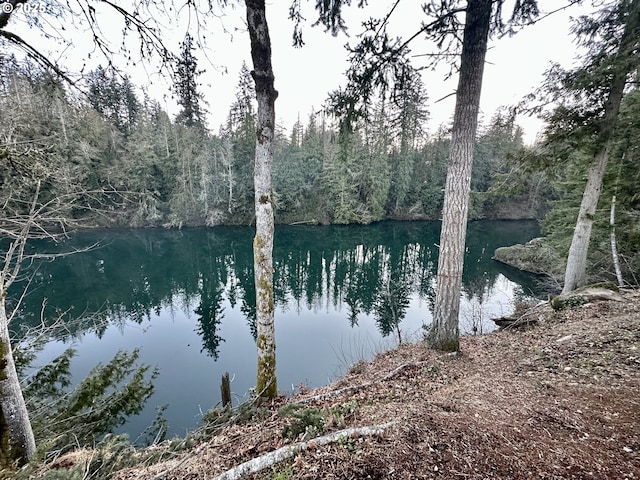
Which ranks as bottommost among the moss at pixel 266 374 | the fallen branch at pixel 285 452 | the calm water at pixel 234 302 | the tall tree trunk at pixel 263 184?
the calm water at pixel 234 302

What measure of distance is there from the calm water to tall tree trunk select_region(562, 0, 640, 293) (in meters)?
2.81

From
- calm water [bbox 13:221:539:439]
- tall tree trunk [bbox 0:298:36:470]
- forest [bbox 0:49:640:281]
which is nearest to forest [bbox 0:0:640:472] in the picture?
tall tree trunk [bbox 0:298:36:470]

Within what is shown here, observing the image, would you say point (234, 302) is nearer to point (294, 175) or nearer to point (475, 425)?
point (475, 425)

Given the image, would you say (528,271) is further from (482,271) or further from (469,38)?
(469,38)

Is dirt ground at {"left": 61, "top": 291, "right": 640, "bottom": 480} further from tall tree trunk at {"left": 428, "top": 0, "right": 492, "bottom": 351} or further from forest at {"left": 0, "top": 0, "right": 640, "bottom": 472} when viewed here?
forest at {"left": 0, "top": 0, "right": 640, "bottom": 472}

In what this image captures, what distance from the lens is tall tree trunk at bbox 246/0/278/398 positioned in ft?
10.1

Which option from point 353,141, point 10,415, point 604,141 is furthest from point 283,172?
point 10,415

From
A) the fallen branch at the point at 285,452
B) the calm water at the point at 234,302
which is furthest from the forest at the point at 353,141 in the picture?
the fallen branch at the point at 285,452

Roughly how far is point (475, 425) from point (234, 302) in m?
12.3

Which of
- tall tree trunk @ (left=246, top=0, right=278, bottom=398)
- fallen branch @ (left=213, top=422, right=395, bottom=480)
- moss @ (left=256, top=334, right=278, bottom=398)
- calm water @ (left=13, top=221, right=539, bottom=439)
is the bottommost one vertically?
calm water @ (left=13, top=221, right=539, bottom=439)

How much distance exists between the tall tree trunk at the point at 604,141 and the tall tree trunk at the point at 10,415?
8763 millimetres

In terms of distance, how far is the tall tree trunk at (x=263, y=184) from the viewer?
308 cm

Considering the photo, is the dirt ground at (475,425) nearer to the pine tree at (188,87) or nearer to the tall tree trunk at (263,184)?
the tall tree trunk at (263,184)

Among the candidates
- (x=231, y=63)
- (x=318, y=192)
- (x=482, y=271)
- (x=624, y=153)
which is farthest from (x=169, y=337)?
(x=318, y=192)
